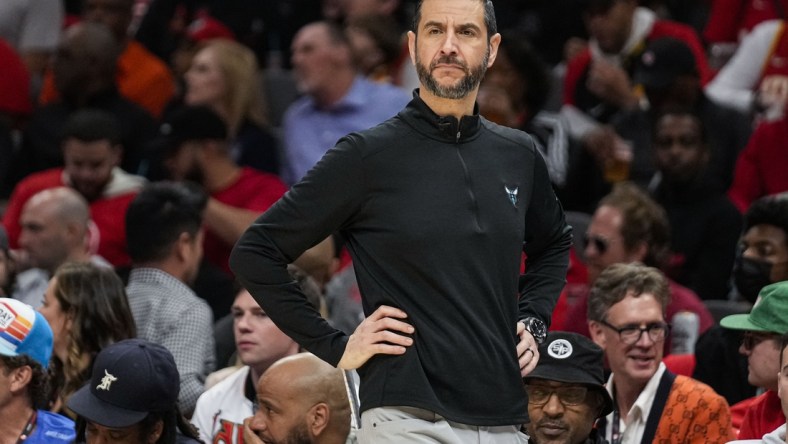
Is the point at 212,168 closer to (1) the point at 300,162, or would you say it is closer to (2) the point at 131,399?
(1) the point at 300,162

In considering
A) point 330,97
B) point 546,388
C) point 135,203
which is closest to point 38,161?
point 330,97

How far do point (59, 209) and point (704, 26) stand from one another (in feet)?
16.4

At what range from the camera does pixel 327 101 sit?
8844 mm

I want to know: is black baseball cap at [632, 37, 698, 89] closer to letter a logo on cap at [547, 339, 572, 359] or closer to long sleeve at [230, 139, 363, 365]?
letter a logo on cap at [547, 339, 572, 359]

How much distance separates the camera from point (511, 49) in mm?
8664

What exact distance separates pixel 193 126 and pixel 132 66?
1.85 meters

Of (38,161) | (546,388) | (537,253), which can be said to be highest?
(537,253)

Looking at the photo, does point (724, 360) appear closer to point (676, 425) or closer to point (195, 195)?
point (676, 425)

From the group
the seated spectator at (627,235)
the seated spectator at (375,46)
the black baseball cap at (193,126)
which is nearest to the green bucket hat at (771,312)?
the seated spectator at (627,235)

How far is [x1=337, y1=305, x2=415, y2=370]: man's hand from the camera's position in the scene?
11.7ft

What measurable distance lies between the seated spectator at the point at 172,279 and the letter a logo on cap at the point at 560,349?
1.63m

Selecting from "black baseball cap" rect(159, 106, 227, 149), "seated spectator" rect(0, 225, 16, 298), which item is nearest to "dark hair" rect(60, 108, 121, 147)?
"black baseball cap" rect(159, 106, 227, 149)

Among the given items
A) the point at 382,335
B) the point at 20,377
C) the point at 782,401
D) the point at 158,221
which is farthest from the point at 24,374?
the point at 782,401

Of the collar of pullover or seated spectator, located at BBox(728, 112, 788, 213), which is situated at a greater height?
the collar of pullover
